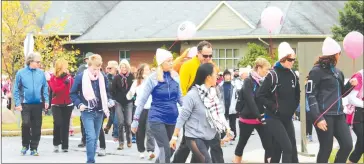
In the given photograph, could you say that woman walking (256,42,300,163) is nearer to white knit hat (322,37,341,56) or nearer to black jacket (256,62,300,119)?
black jacket (256,62,300,119)

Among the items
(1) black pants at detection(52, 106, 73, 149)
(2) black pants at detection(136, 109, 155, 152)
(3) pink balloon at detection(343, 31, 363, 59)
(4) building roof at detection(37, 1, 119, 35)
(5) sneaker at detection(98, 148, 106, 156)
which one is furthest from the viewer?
(4) building roof at detection(37, 1, 119, 35)

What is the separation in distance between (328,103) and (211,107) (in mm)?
1693

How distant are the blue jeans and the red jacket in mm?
2258

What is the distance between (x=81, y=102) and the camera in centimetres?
1125

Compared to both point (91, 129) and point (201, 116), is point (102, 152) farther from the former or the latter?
point (201, 116)

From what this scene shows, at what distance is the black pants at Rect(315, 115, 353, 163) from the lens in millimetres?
9398

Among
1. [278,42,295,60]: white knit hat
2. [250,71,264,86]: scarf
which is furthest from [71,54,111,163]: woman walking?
[278,42,295,60]: white knit hat

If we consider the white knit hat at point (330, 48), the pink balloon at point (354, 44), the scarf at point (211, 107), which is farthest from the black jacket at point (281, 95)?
the pink balloon at point (354, 44)

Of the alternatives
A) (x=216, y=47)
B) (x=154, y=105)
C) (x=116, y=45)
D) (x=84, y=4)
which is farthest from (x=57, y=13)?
(x=154, y=105)

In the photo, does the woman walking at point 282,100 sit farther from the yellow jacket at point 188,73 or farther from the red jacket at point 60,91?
the red jacket at point 60,91

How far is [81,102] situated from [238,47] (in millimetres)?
29380

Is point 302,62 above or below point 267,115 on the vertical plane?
above

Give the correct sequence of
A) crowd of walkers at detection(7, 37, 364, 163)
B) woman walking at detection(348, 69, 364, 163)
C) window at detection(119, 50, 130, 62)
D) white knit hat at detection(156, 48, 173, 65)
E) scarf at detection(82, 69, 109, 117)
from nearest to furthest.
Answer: crowd of walkers at detection(7, 37, 364, 163)
white knit hat at detection(156, 48, 173, 65)
woman walking at detection(348, 69, 364, 163)
scarf at detection(82, 69, 109, 117)
window at detection(119, 50, 130, 62)

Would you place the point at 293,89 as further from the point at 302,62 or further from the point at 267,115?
the point at 302,62
